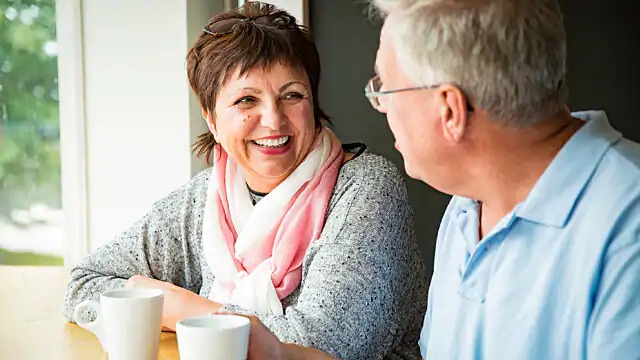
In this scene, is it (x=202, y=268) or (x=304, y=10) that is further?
(x=304, y=10)

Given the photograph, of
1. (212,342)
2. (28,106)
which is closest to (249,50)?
(212,342)

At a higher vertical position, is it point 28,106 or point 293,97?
point 293,97

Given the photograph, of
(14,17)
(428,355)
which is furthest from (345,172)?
(14,17)

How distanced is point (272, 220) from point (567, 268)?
0.89 m

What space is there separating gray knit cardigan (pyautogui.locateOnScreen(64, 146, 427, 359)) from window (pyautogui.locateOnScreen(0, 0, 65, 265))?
136 centimetres

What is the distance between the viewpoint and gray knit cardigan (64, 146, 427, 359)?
1479 mm

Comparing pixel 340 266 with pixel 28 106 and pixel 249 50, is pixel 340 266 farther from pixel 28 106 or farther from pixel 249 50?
pixel 28 106

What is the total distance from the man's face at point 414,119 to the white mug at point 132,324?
44 cm

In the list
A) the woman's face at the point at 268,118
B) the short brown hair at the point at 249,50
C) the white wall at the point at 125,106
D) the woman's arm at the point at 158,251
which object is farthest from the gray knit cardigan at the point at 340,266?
the white wall at the point at 125,106

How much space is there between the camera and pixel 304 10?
8.73 ft

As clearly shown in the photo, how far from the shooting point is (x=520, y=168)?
44.8 inches

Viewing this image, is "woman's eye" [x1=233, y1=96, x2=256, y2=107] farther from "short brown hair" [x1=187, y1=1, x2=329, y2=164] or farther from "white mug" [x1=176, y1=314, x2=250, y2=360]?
"white mug" [x1=176, y1=314, x2=250, y2=360]

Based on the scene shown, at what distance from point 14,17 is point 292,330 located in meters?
2.25

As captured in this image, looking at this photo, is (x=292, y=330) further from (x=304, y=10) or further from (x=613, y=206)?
(x=304, y=10)
